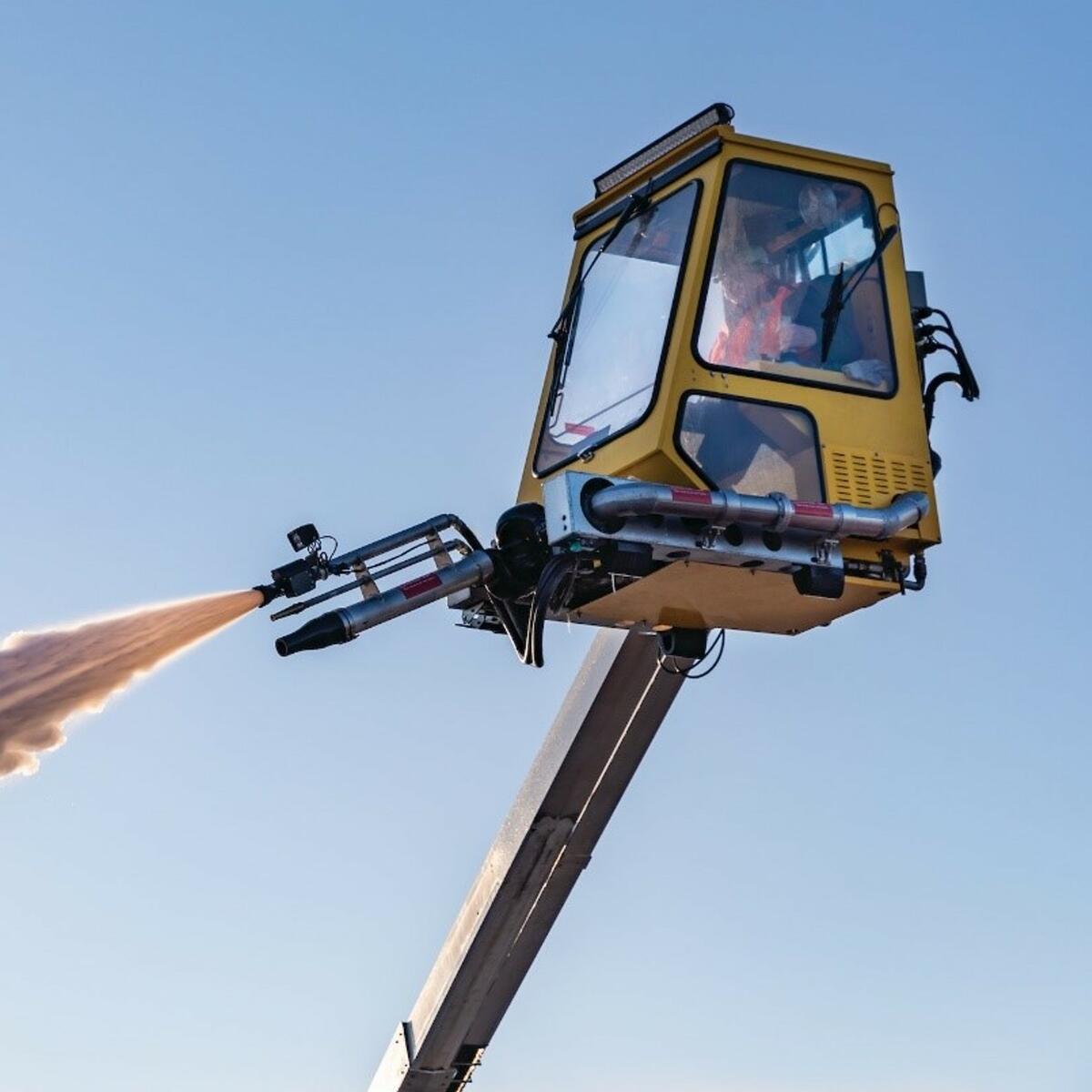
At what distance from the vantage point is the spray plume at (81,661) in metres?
14.9

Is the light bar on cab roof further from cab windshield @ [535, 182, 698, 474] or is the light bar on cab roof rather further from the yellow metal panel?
the yellow metal panel

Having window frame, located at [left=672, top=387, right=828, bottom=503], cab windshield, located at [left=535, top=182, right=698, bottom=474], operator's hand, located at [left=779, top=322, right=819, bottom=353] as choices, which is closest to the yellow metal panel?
window frame, located at [left=672, top=387, right=828, bottom=503]

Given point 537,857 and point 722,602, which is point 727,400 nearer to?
point 722,602

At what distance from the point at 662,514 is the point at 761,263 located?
184 centimetres

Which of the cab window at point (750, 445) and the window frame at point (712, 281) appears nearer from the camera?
the cab window at point (750, 445)

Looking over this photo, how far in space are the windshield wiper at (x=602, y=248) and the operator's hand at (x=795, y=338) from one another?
1.17 metres

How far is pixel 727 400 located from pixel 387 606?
7.13 ft

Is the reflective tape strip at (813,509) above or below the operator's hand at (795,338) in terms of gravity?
below

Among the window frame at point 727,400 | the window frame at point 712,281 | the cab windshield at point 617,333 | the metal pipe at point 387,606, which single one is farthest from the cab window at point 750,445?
the metal pipe at point 387,606

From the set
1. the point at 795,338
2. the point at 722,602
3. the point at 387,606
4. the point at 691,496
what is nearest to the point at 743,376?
the point at 795,338

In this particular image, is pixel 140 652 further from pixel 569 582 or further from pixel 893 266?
pixel 893 266

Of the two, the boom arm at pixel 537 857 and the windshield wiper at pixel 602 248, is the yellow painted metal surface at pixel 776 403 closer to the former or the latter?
the windshield wiper at pixel 602 248

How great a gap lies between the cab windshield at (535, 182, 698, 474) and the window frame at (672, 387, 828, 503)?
0.22 m

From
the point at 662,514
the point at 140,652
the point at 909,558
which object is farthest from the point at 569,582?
the point at 140,652
